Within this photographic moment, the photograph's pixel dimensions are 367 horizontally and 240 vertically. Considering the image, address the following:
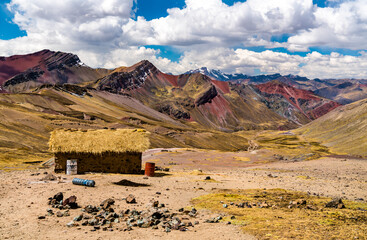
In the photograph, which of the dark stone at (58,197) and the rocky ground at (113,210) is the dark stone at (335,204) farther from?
the dark stone at (58,197)

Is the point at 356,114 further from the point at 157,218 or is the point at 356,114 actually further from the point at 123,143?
the point at 157,218

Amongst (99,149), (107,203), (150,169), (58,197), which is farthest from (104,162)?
(107,203)

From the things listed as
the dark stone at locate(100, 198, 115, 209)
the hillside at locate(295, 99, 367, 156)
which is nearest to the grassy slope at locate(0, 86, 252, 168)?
the dark stone at locate(100, 198, 115, 209)

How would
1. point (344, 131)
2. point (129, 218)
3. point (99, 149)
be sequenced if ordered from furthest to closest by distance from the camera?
point (344, 131), point (99, 149), point (129, 218)

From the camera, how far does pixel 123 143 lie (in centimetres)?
3622

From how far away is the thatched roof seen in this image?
3459cm

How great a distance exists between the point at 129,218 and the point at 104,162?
1871cm

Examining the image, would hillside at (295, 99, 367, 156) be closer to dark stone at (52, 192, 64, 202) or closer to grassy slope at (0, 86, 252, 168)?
grassy slope at (0, 86, 252, 168)

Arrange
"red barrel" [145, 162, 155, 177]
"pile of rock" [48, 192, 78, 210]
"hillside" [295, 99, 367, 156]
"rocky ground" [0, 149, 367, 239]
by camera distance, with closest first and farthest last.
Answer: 1. "rocky ground" [0, 149, 367, 239]
2. "pile of rock" [48, 192, 78, 210]
3. "red barrel" [145, 162, 155, 177]
4. "hillside" [295, 99, 367, 156]

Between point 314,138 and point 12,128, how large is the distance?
5709 inches

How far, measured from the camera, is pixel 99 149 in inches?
1389

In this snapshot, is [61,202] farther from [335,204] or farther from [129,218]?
[335,204]

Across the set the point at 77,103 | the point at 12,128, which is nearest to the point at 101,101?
the point at 77,103

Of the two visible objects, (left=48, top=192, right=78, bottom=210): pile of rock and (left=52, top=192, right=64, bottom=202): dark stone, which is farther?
(left=52, top=192, right=64, bottom=202): dark stone
